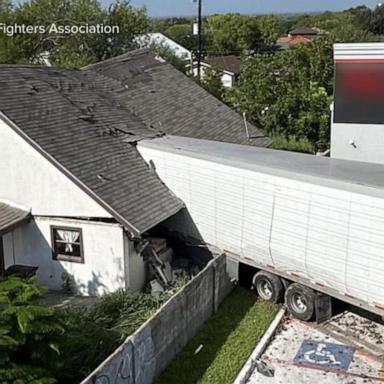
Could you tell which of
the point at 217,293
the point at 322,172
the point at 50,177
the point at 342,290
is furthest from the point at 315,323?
the point at 50,177

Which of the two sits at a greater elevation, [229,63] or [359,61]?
[359,61]

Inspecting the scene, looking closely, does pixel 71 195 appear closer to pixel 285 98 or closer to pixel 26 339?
pixel 26 339

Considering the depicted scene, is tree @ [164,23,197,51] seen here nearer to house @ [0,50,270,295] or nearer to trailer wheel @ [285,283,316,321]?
house @ [0,50,270,295]

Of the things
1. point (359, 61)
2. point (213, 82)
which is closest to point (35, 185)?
point (359, 61)

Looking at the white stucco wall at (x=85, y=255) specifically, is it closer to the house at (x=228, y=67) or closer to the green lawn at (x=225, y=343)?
the green lawn at (x=225, y=343)

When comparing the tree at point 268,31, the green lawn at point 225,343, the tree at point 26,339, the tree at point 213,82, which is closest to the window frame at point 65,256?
the green lawn at point 225,343

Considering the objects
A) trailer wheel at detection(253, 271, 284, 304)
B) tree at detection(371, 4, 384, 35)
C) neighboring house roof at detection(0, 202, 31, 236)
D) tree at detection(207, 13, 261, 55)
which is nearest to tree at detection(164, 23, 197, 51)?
tree at detection(207, 13, 261, 55)
